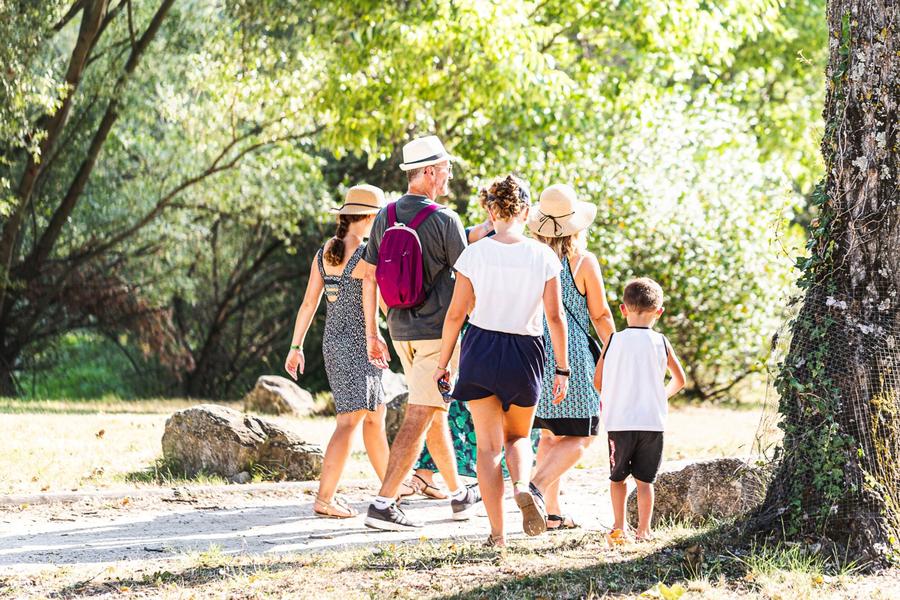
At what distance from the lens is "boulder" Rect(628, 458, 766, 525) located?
7066mm

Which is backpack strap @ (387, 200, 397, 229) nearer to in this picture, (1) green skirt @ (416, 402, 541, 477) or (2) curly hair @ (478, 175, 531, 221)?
(2) curly hair @ (478, 175, 531, 221)

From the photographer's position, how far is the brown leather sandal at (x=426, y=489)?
805 centimetres

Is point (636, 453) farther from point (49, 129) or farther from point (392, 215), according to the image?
point (49, 129)

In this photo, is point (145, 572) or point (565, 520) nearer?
point (145, 572)

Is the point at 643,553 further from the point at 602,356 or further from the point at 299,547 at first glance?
the point at 299,547

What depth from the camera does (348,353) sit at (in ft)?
24.0

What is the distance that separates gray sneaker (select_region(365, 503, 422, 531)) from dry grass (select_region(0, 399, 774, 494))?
182cm

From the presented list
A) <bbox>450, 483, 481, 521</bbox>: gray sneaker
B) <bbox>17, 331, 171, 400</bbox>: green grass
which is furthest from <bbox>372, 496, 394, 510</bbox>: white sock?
<bbox>17, 331, 171, 400</bbox>: green grass

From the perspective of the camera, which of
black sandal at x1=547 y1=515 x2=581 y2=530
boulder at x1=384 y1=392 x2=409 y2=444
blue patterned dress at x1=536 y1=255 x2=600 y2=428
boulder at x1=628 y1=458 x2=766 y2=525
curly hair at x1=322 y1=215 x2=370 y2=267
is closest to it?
blue patterned dress at x1=536 y1=255 x2=600 y2=428

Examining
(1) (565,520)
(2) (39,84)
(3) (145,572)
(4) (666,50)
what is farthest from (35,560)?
(4) (666,50)

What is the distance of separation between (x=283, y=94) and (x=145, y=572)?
38.3 ft

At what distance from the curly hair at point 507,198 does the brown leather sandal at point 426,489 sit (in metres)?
2.81

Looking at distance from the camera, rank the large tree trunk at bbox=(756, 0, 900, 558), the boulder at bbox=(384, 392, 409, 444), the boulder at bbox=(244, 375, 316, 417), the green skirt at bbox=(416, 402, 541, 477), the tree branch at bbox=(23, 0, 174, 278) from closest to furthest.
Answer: the large tree trunk at bbox=(756, 0, 900, 558)
the green skirt at bbox=(416, 402, 541, 477)
the boulder at bbox=(384, 392, 409, 444)
the boulder at bbox=(244, 375, 316, 417)
the tree branch at bbox=(23, 0, 174, 278)

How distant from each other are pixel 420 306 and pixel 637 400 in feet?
4.83
